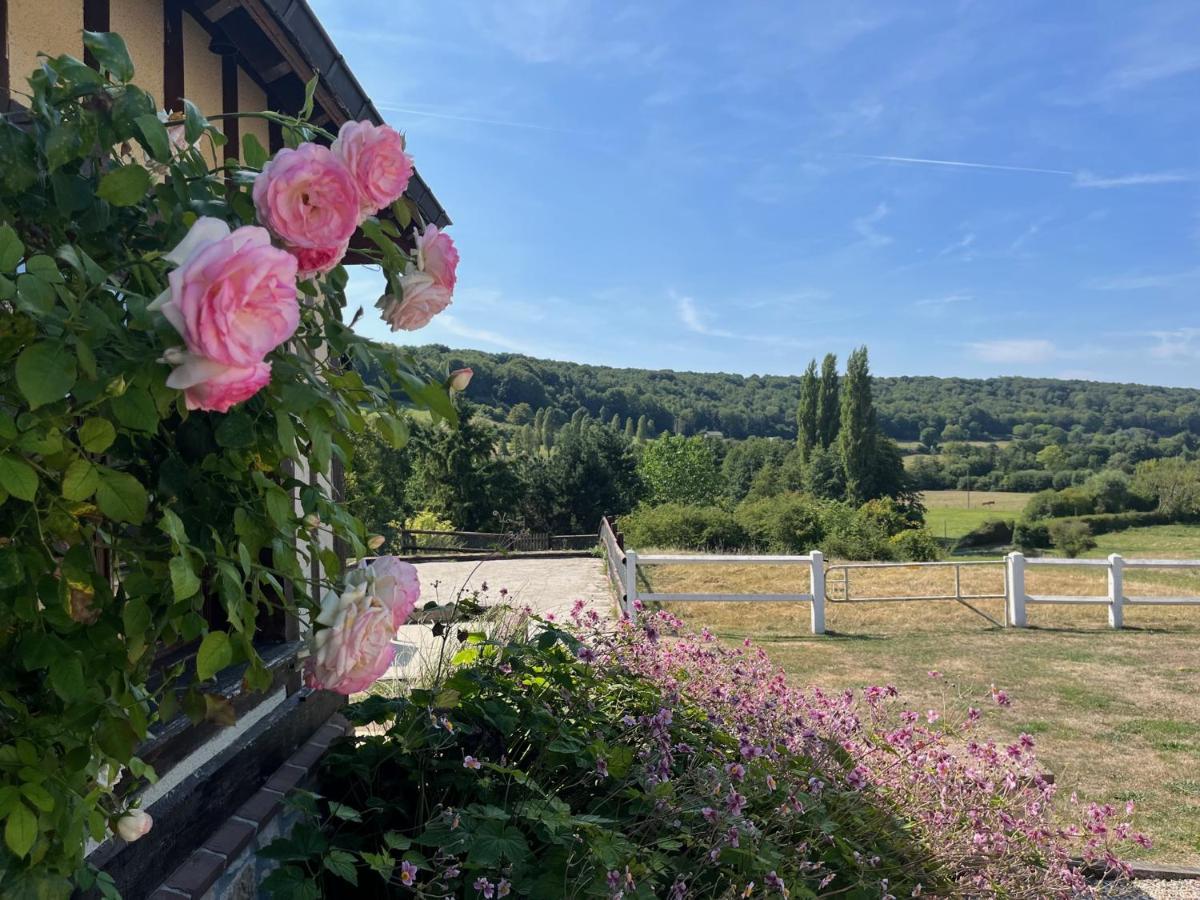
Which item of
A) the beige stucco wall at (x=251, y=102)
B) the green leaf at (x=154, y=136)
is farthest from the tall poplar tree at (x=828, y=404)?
the green leaf at (x=154, y=136)

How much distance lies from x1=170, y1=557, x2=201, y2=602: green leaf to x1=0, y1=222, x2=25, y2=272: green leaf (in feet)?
1.05

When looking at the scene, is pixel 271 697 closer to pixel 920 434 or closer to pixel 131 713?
pixel 131 713

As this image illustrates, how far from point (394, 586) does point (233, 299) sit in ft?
1.79

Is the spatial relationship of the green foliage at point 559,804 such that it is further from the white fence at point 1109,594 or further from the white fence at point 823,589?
the white fence at point 1109,594

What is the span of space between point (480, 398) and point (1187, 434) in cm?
6518

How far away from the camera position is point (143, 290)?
951 mm

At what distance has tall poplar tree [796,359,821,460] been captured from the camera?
58750mm

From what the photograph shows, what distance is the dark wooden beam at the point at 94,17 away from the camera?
2.11 m

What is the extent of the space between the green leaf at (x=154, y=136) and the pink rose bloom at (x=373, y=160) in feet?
0.63

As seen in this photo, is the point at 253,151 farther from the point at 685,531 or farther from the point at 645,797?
the point at 685,531

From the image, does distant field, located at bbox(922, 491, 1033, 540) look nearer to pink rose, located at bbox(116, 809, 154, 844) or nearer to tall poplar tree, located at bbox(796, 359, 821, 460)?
tall poplar tree, located at bbox(796, 359, 821, 460)

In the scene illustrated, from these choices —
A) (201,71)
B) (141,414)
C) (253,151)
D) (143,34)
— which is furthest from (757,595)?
(141,414)

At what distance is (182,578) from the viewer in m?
0.83

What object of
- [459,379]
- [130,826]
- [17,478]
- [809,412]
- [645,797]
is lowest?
[645,797]
